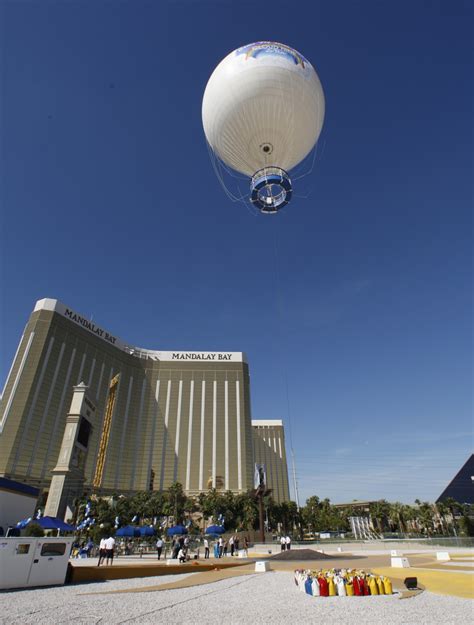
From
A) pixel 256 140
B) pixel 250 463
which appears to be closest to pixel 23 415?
pixel 250 463

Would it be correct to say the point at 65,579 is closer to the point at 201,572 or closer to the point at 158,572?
the point at 158,572

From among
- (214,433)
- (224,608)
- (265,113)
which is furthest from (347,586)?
(214,433)

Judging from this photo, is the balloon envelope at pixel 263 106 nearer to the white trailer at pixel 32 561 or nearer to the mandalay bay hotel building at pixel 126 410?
the white trailer at pixel 32 561

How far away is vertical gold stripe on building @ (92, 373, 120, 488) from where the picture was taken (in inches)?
4454

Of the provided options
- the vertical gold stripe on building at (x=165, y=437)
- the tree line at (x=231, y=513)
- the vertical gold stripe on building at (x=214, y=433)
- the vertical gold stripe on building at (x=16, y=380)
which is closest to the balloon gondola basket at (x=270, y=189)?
the tree line at (x=231, y=513)

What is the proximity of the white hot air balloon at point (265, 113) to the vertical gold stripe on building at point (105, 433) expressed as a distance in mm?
116338

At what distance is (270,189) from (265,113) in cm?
436

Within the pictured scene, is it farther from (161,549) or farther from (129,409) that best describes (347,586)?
(129,409)

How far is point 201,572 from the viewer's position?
825 inches

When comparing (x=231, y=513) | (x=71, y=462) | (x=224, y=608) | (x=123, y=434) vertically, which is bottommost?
(x=224, y=608)

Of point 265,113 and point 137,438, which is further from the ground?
point 137,438

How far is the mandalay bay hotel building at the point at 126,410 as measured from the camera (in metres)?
98.2

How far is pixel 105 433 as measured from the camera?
121 metres

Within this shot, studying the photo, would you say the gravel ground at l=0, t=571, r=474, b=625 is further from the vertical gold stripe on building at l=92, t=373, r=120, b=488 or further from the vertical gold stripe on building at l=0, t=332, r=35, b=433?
the vertical gold stripe on building at l=92, t=373, r=120, b=488
